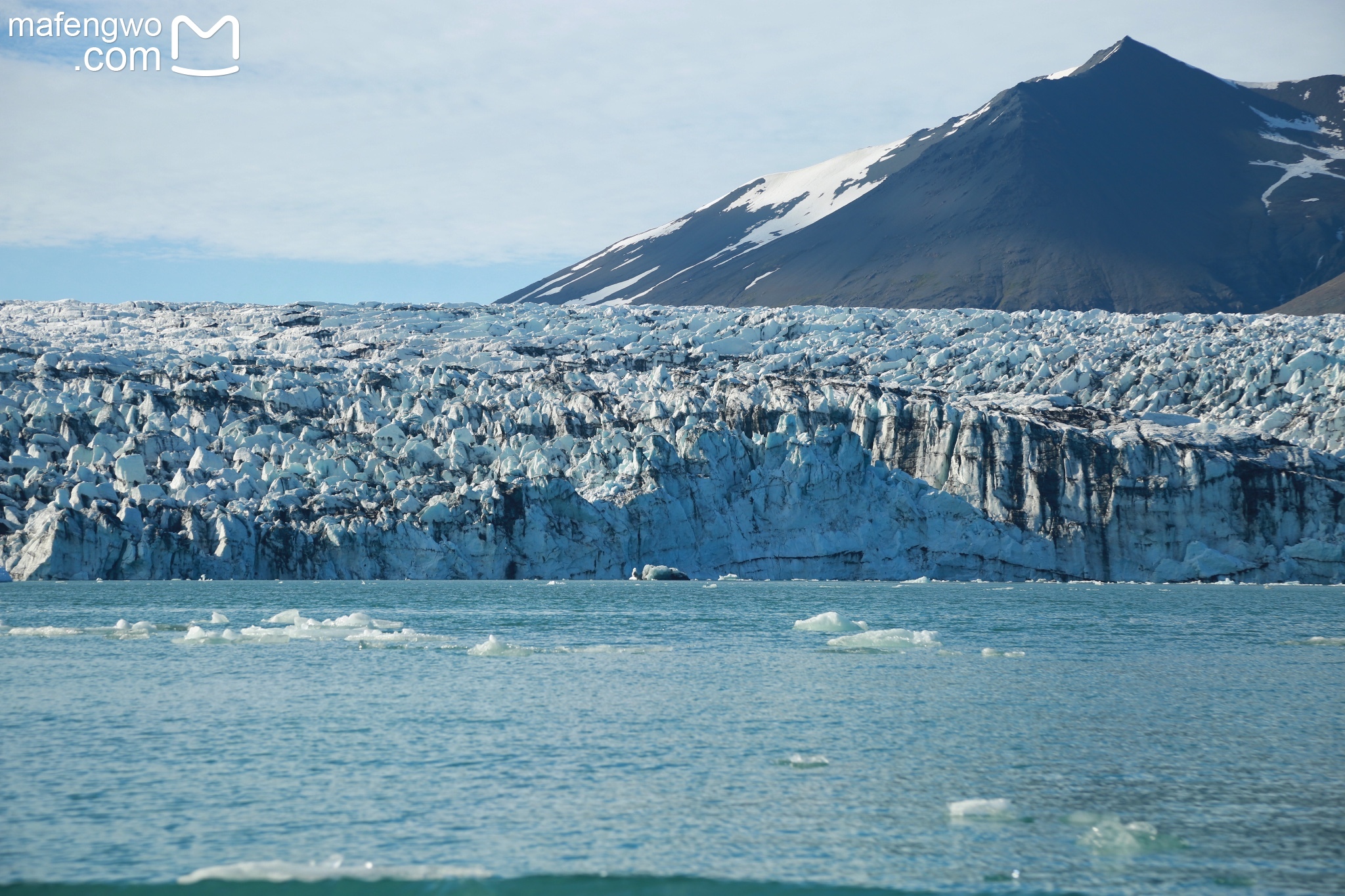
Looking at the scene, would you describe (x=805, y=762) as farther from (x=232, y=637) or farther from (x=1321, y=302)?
(x=1321, y=302)

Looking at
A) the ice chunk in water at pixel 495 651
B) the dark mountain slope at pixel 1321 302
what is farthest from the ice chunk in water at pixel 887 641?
the dark mountain slope at pixel 1321 302

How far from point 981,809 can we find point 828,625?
17.3 metres

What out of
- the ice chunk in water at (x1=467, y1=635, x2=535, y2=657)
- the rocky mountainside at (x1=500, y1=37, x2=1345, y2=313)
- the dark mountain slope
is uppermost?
the rocky mountainside at (x1=500, y1=37, x2=1345, y2=313)

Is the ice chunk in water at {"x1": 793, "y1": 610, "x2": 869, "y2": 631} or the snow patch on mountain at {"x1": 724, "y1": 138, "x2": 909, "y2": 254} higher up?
the snow patch on mountain at {"x1": 724, "y1": 138, "x2": 909, "y2": 254}

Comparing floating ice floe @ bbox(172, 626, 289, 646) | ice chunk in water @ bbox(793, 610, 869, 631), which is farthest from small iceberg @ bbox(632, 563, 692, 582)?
floating ice floe @ bbox(172, 626, 289, 646)

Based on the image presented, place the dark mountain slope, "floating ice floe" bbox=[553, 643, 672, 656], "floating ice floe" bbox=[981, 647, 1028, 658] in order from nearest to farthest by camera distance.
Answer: "floating ice floe" bbox=[553, 643, 672, 656]
"floating ice floe" bbox=[981, 647, 1028, 658]
the dark mountain slope

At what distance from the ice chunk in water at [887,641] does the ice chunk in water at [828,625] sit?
2.02 m

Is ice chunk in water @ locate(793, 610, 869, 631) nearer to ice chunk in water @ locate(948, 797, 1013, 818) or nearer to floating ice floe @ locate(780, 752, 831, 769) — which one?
floating ice floe @ locate(780, 752, 831, 769)

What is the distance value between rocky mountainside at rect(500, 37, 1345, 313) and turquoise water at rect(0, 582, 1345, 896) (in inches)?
4224

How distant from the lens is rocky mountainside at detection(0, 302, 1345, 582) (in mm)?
47406

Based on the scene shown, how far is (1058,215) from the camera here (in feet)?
479

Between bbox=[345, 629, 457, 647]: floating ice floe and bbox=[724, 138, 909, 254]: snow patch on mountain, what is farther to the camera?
bbox=[724, 138, 909, 254]: snow patch on mountain

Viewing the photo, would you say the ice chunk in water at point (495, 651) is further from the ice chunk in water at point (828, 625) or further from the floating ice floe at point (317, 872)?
the floating ice floe at point (317, 872)

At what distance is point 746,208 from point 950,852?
610 ft
